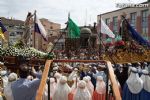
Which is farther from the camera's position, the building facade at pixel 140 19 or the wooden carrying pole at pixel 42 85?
the building facade at pixel 140 19

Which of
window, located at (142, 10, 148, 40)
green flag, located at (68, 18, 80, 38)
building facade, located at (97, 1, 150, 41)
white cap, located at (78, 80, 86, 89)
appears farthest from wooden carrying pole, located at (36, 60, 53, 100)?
window, located at (142, 10, 148, 40)

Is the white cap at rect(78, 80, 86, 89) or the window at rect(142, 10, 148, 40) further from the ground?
the window at rect(142, 10, 148, 40)

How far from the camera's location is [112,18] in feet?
159

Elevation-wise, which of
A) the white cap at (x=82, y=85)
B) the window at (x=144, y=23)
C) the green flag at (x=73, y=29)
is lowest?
the white cap at (x=82, y=85)

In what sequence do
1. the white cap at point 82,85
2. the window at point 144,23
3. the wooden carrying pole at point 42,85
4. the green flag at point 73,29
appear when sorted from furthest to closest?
the window at point 144,23 < the green flag at point 73,29 < the white cap at point 82,85 < the wooden carrying pole at point 42,85

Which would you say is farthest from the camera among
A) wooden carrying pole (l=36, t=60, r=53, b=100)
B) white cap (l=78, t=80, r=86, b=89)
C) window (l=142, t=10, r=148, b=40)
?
window (l=142, t=10, r=148, b=40)

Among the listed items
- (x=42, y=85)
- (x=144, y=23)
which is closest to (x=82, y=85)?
(x=42, y=85)

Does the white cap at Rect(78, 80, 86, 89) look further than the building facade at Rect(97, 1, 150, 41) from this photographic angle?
No

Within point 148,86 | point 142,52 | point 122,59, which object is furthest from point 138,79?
point 142,52

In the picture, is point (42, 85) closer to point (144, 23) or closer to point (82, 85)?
point (82, 85)

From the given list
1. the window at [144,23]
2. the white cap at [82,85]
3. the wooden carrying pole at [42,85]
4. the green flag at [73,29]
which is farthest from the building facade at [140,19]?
the wooden carrying pole at [42,85]

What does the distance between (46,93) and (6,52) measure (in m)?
5.01

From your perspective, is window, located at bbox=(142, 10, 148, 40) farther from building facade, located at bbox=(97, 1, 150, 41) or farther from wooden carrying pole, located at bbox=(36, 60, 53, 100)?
wooden carrying pole, located at bbox=(36, 60, 53, 100)

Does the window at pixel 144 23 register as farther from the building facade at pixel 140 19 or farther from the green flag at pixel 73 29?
the green flag at pixel 73 29
